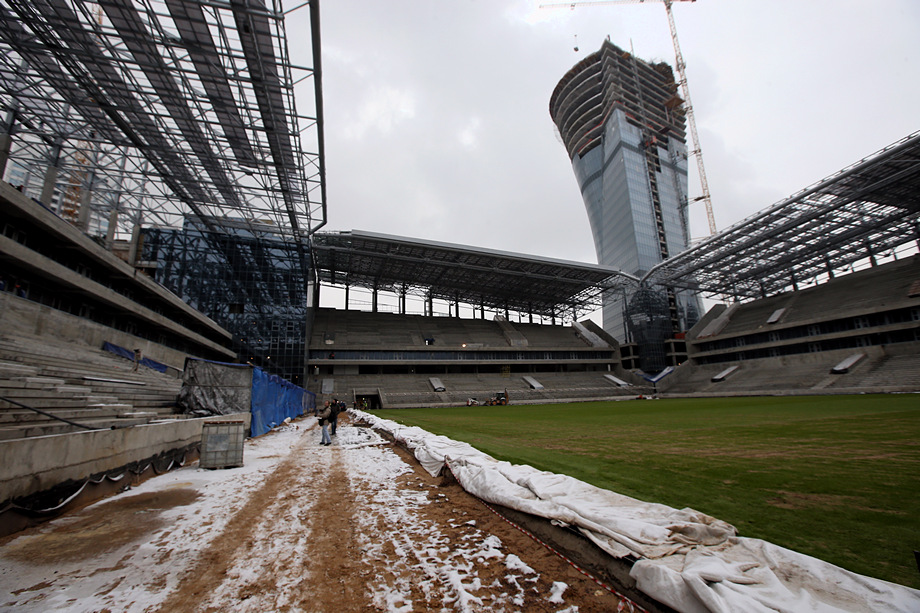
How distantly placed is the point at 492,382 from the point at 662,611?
154 ft

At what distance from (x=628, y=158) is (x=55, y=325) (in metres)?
107

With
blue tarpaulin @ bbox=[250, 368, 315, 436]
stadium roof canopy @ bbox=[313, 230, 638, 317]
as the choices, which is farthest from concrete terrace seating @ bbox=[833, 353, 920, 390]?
blue tarpaulin @ bbox=[250, 368, 315, 436]

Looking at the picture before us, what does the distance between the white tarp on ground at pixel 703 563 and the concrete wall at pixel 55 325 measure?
2081 cm

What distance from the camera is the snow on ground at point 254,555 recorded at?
2.93m

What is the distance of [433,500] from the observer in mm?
5539

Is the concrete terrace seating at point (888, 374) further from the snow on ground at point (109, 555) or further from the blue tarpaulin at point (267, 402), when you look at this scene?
the snow on ground at point (109, 555)

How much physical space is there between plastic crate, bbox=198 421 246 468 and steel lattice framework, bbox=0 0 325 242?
1650 cm

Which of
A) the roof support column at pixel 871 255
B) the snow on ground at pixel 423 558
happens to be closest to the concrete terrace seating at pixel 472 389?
the roof support column at pixel 871 255

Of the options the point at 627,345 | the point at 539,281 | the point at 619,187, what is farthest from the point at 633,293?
the point at 619,187

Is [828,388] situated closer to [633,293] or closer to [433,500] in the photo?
[633,293]

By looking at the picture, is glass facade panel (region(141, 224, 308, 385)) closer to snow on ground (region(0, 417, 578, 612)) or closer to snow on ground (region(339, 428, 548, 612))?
snow on ground (region(0, 417, 578, 612))

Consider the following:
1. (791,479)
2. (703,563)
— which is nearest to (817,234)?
(791,479)

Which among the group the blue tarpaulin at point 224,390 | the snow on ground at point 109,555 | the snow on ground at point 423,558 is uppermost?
the blue tarpaulin at point 224,390

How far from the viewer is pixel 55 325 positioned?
1745cm
